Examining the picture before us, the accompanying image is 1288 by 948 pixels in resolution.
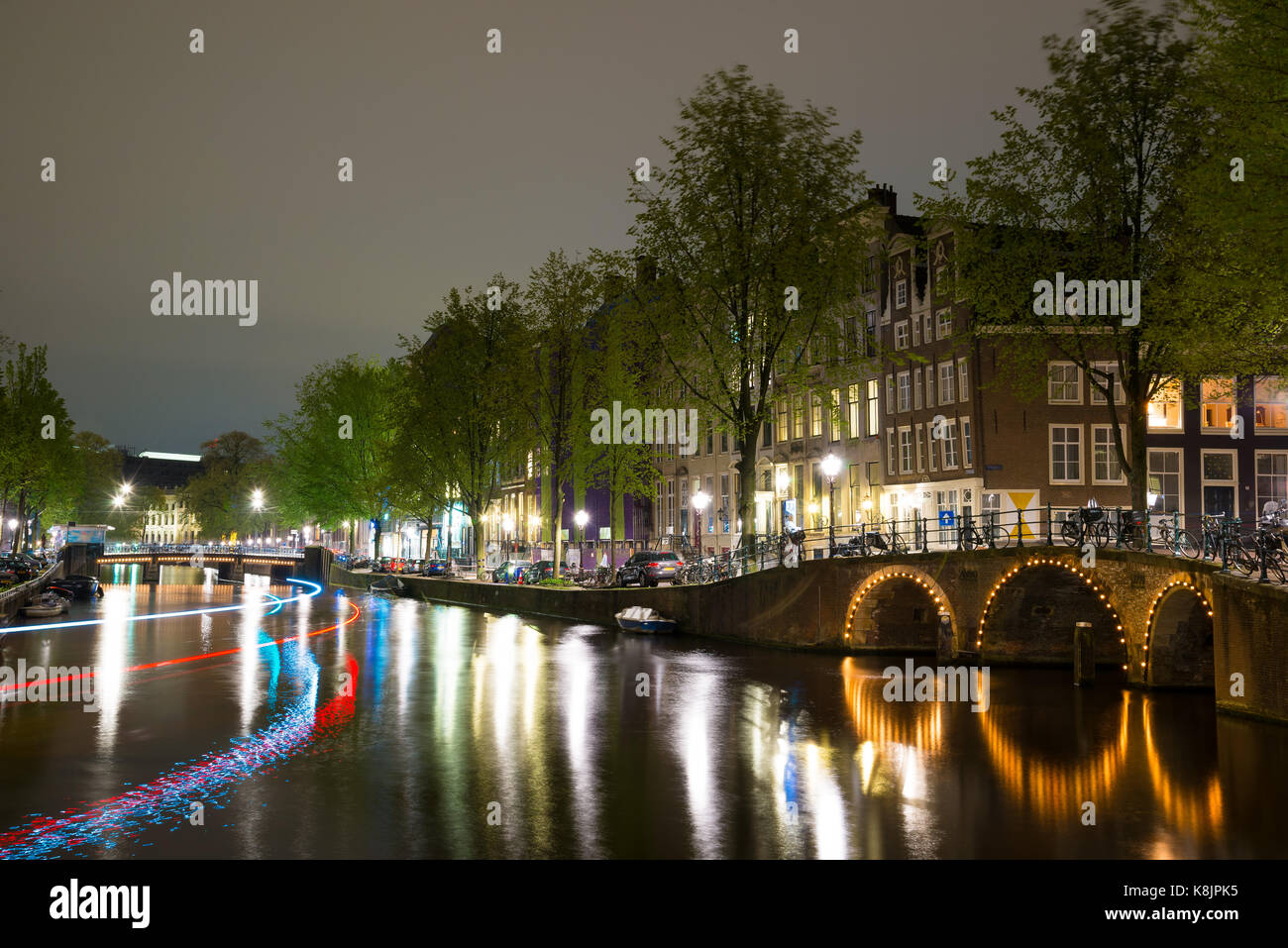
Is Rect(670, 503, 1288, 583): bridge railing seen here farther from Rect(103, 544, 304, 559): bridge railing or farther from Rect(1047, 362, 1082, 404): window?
Rect(103, 544, 304, 559): bridge railing

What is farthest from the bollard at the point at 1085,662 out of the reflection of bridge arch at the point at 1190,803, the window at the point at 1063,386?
the window at the point at 1063,386

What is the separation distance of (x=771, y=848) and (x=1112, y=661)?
72.5 feet

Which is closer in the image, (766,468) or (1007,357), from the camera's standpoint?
(1007,357)

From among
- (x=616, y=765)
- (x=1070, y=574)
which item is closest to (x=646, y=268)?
(x=1070, y=574)

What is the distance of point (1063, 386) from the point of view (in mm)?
49562

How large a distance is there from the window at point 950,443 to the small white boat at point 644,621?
1616cm

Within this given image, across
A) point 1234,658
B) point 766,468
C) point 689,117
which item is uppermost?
point 689,117

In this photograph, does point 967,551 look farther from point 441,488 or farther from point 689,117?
point 441,488

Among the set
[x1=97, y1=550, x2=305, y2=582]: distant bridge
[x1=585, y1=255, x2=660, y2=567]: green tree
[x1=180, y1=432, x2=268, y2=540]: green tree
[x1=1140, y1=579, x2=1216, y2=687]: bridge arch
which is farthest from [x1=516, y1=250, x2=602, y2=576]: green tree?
[x1=180, y1=432, x2=268, y2=540]: green tree

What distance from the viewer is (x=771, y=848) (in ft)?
45.5
